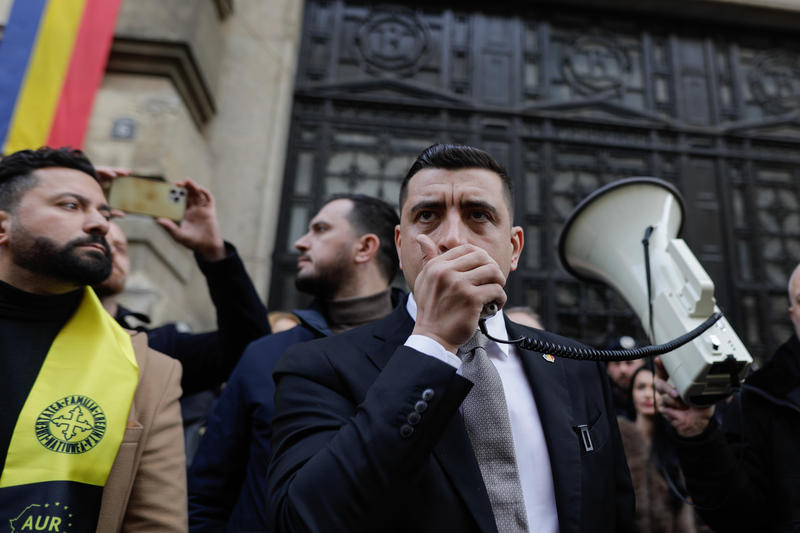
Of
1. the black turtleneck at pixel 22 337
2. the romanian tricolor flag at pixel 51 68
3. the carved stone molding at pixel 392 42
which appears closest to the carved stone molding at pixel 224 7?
the romanian tricolor flag at pixel 51 68

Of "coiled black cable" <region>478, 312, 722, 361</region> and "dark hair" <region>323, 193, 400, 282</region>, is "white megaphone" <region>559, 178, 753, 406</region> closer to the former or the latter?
"coiled black cable" <region>478, 312, 722, 361</region>

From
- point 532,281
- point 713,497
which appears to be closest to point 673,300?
point 713,497

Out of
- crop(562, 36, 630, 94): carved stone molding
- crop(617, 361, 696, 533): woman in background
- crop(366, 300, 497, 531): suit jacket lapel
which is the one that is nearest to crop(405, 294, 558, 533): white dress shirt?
crop(366, 300, 497, 531): suit jacket lapel

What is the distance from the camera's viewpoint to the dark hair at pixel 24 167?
2.12m

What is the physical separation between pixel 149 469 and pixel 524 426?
1247mm

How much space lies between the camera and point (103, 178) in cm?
249

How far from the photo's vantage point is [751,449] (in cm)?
219

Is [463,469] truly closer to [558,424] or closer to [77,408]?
[558,424]

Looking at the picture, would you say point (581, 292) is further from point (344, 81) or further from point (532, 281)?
point (344, 81)

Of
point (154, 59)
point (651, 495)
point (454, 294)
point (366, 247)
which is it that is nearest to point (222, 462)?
point (366, 247)

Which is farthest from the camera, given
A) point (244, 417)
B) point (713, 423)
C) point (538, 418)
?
point (244, 417)

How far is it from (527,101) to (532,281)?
84.7 inches

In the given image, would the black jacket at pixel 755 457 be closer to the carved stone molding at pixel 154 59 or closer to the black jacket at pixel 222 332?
the black jacket at pixel 222 332

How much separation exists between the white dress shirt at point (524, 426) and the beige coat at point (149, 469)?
1032 mm
